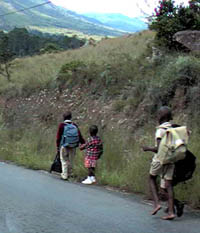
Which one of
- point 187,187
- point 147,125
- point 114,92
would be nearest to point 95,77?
point 114,92

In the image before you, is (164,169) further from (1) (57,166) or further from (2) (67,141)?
(1) (57,166)

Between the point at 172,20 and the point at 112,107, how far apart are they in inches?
150

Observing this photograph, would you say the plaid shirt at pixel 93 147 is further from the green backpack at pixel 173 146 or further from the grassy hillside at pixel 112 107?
the green backpack at pixel 173 146

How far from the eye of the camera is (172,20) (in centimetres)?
1728

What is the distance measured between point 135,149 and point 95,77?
8.83 metres

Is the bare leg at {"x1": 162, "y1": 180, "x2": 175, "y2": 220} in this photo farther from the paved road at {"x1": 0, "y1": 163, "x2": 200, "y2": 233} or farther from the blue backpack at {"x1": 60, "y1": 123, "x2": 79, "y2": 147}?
the blue backpack at {"x1": 60, "y1": 123, "x2": 79, "y2": 147}

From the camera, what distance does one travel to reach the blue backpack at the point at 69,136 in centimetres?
1211

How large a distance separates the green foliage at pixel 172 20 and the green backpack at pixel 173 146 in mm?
10267

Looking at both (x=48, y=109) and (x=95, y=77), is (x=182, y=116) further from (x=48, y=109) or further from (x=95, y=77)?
(x=48, y=109)

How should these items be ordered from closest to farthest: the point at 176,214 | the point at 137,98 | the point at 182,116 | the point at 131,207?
the point at 176,214, the point at 131,207, the point at 182,116, the point at 137,98

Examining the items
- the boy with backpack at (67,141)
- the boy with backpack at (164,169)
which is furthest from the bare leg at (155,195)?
the boy with backpack at (67,141)

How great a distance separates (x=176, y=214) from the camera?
784cm

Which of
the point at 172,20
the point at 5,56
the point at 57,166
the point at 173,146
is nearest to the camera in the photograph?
the point at 173,146

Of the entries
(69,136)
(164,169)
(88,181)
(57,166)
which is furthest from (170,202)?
(57,166)
